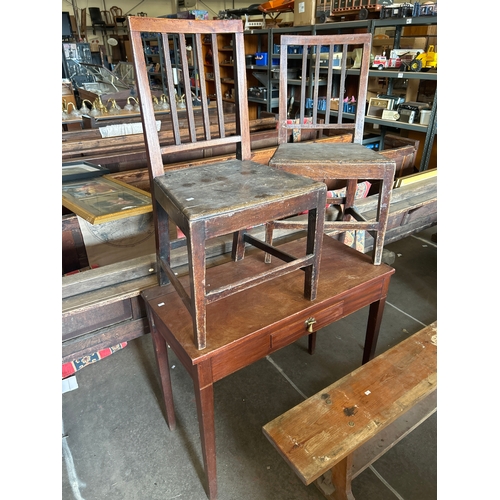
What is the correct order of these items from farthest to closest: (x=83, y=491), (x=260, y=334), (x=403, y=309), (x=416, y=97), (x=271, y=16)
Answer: (x=271, y=16) < (x=416, y=97) < (x=403, y=309) < (x=83, y=491) < (x=260, y=334)

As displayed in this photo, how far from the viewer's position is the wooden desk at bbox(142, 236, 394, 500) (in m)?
1.05

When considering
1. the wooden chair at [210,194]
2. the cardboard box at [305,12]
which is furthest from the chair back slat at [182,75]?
the cardboard box at [305,12]

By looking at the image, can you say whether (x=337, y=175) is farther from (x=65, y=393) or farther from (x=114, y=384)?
(x=65, y=393)

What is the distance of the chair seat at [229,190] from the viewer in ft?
3.05

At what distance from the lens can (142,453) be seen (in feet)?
4.60

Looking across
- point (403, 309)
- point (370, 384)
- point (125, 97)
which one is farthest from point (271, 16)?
point (370, 384)

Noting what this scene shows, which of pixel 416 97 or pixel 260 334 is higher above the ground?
pixel 416 97

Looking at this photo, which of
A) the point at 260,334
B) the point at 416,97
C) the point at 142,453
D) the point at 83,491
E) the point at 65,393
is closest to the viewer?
the point at 260,334

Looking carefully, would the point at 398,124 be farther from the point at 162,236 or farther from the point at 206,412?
the point at 206,412

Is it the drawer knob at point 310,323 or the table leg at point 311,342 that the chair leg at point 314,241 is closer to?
the drawer knob at point 310,323

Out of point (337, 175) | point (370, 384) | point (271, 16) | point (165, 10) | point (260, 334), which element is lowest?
point (370, 384)

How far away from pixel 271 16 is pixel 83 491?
Answer: 620 cm

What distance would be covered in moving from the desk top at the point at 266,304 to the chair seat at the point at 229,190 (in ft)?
1.00

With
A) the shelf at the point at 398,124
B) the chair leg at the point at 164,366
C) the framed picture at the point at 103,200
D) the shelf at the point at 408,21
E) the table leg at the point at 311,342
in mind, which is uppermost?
the shelf at the point at 408,21
